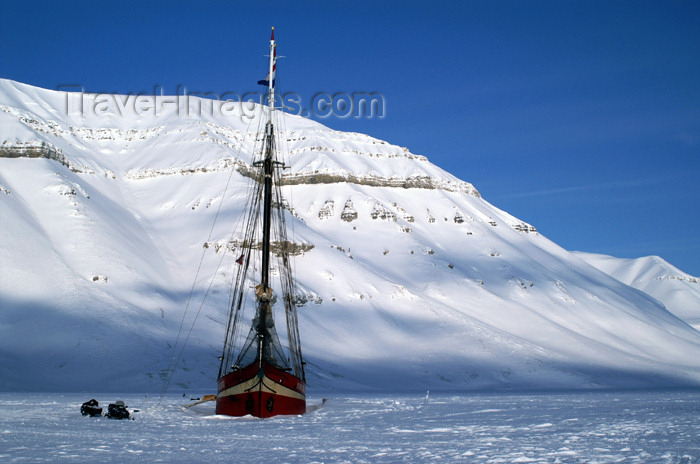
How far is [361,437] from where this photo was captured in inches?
1152

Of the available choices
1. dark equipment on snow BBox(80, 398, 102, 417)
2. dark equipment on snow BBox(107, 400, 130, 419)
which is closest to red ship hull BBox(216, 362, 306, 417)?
dark equipment on snow BBox(107, 400, 130, 419)

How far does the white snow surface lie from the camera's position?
22844 millimetres

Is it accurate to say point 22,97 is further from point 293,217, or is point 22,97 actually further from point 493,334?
point 493,334

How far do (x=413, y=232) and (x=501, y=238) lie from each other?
2654cm

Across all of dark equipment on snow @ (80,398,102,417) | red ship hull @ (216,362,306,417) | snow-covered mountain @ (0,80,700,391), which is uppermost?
snow-covered mountain @ (0,80,700,391)

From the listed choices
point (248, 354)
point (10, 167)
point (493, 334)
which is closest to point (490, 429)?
Answer: point (248, 354)

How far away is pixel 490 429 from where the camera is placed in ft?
104

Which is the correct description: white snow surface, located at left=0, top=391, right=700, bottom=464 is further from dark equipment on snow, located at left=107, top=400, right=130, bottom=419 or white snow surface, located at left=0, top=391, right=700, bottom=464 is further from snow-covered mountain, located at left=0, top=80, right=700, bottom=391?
snow-covered mountain, located at left=0, top=80, right=700, bottom=391

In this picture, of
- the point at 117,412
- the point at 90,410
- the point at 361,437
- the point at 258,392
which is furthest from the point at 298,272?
the point at 361,437

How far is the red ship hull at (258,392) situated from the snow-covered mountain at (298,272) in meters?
41.9

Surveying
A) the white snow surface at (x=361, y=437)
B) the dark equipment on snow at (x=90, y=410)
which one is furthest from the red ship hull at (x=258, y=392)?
the dark equipment on snow at (x=90, y=410)

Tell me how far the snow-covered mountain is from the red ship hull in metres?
41.9

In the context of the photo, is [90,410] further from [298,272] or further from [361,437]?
[298,272]

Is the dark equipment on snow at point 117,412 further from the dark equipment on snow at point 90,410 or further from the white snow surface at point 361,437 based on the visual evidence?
the dark equipment on snow at point 90,410
